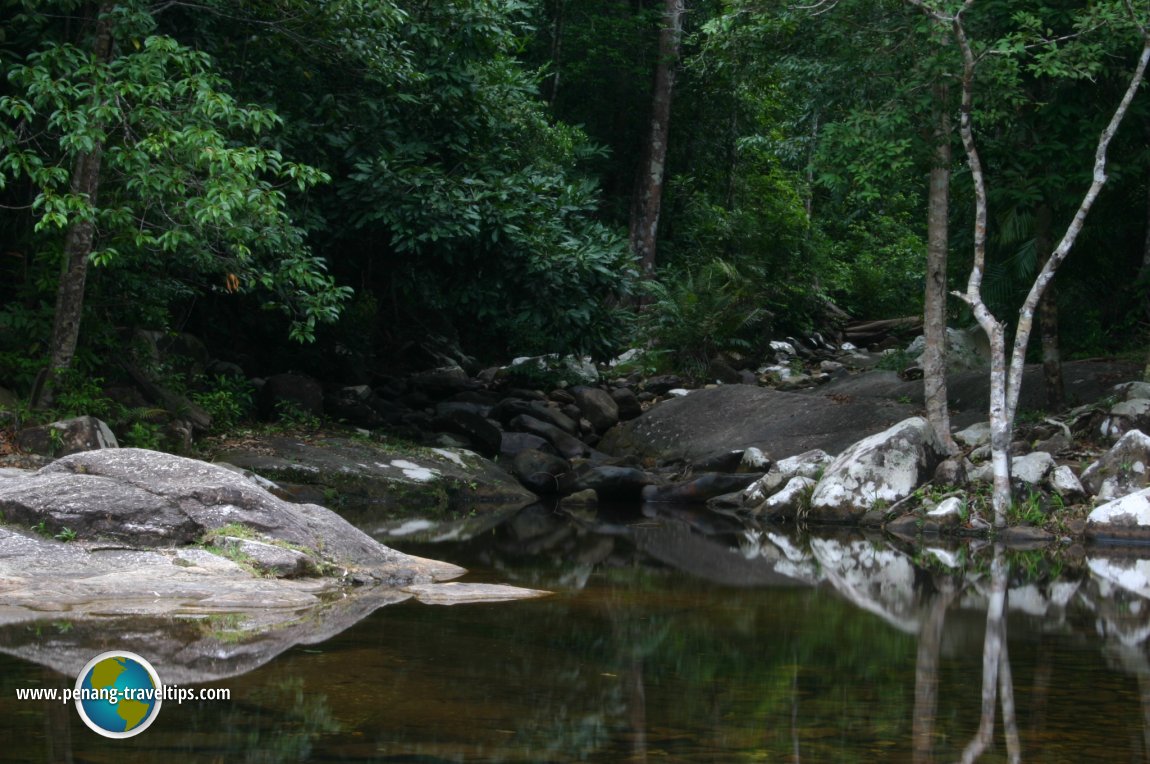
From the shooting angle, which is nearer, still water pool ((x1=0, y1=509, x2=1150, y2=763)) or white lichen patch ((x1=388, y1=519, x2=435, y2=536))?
still water pool ((x1=0, y1=509, x2=1150, y2=763))

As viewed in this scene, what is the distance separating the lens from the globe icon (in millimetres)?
4129

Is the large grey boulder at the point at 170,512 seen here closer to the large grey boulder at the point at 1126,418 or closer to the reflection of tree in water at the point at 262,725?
the reflection of tree in water at the point at 262,725

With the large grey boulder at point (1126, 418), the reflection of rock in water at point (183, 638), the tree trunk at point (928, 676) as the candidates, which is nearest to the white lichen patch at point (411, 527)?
the reflection of rock in water at point (183, 638)

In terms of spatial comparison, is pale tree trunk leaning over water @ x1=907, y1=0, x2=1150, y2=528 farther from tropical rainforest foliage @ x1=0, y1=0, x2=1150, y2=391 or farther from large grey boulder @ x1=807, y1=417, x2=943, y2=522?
→ large grey boulder @ x1=807, y1=417, x2=943, y2=522

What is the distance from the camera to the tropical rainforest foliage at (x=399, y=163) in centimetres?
1048

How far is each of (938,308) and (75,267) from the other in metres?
8.94

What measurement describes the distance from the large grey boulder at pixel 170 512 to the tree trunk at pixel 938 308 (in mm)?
6911

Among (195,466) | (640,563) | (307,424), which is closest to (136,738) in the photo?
(195,466)

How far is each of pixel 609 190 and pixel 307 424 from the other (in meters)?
13.4

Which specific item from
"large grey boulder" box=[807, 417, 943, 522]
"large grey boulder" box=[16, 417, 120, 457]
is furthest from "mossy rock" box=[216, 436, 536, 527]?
"large grey boulder" box=[807, 417, 943, 522]

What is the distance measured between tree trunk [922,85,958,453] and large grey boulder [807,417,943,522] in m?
0.21

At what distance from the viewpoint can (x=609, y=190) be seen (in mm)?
26750
